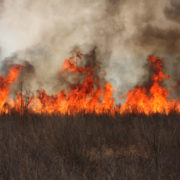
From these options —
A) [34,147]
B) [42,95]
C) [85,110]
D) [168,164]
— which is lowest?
[168,164]

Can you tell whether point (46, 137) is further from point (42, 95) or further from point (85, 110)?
point (42, 95)

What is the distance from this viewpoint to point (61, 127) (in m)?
4.77

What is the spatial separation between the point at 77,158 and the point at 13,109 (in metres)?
4.36

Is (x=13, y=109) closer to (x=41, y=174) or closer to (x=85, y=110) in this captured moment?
(x=85, y=110)

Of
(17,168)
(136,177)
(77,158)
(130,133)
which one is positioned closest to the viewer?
(136,177)

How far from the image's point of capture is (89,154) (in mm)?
3938

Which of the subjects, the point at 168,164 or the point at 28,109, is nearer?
the point at 168,164

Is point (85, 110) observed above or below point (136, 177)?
above

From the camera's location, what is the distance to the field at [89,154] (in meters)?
2.99

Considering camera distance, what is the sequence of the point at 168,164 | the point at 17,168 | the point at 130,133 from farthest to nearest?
the point at 130,133 < the point at 168,164 < the point at 17,168

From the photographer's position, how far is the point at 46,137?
4.52m

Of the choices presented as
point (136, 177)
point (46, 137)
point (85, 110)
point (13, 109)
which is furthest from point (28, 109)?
point (136, 177)

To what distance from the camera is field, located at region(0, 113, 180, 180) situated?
2994mm

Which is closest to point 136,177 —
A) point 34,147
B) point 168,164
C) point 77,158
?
point 168,164
